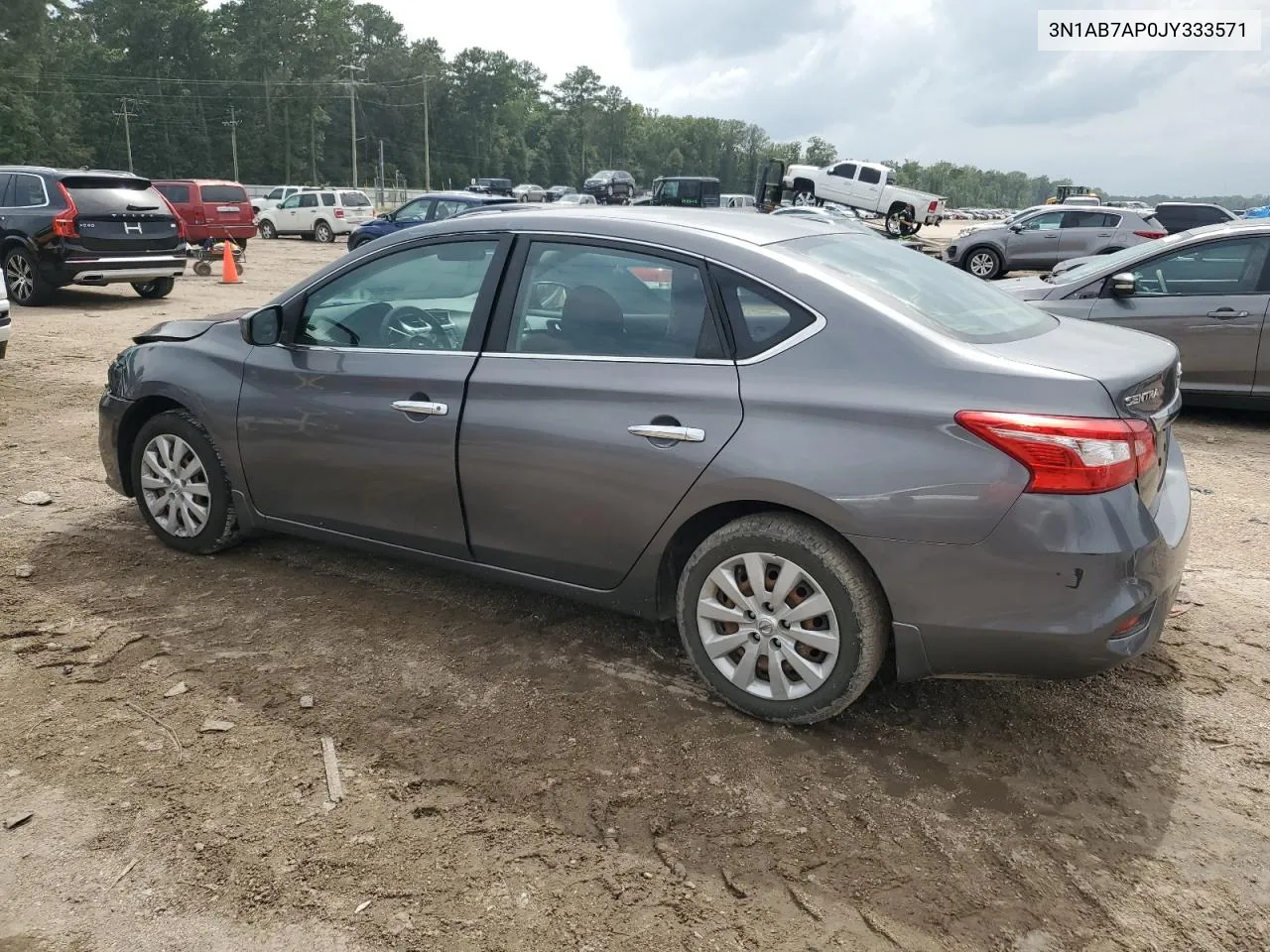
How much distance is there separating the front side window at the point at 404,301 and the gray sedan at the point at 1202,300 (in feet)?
16.7

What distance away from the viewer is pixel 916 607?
291cm

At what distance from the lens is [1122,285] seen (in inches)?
301

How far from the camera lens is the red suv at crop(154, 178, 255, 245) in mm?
23469

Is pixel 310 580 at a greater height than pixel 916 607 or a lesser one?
lesser

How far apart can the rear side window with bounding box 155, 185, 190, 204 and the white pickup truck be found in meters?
21.9

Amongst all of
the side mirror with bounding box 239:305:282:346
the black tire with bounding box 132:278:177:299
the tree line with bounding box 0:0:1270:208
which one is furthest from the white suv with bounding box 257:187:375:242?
the tree line with bounding box 0:0:1270:208

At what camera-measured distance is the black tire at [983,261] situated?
19.7 meters

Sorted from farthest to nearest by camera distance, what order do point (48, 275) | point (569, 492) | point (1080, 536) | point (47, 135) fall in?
point (47, 135) → point (48, 275) → point (569, 492) → point (1080, 536)

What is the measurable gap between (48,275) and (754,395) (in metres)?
13.2

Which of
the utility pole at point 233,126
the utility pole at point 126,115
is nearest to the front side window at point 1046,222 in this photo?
the utility pole at point 126,115

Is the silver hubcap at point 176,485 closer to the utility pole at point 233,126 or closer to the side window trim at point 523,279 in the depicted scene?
the side window trim at point 523,279

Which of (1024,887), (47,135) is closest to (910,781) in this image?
(1024,887)

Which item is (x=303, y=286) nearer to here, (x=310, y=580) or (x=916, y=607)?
(x=310, y=580)

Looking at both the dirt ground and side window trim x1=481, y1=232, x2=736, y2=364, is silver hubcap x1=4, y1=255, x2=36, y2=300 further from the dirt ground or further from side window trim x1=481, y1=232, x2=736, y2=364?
side window trim x1=481, y1=232, x2=736, y2=364
